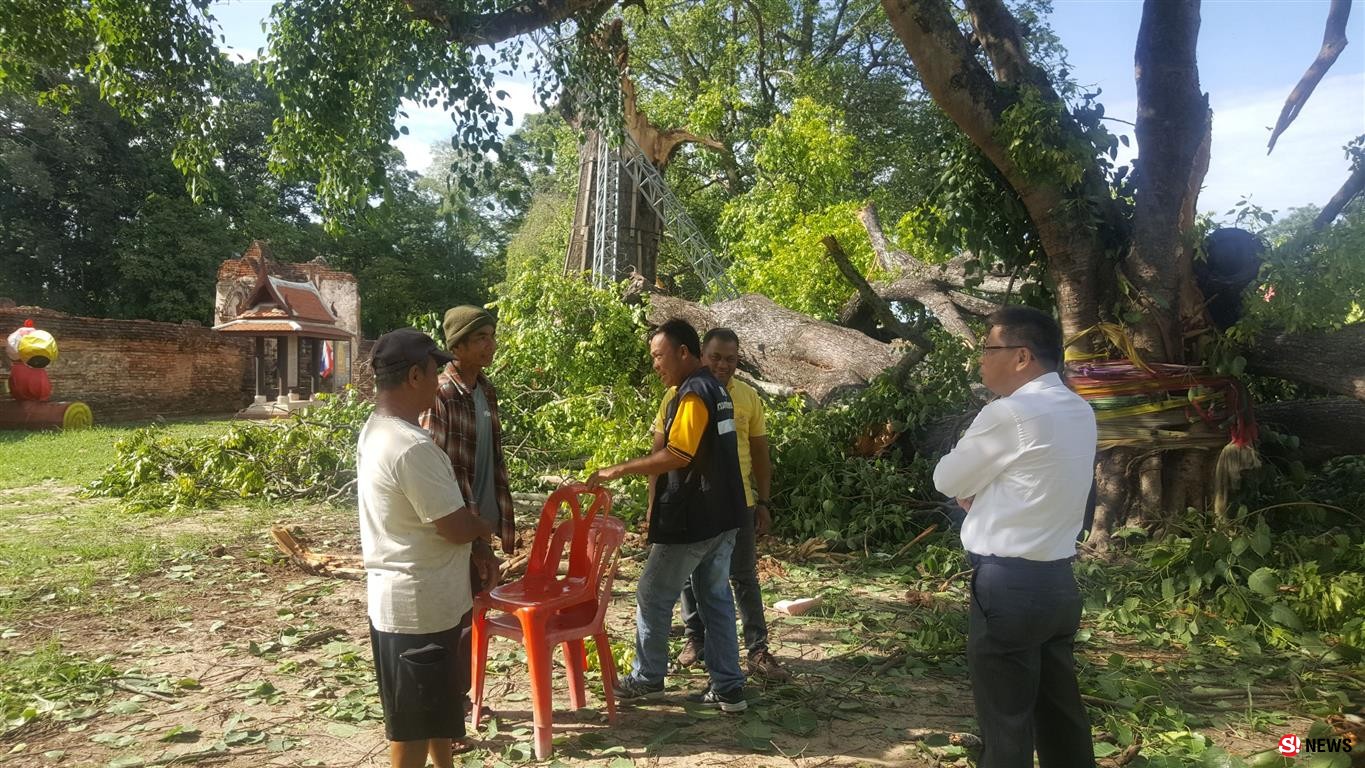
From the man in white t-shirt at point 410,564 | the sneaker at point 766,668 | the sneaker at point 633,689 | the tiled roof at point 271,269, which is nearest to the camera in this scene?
the man in white t-shirt at point 410,564

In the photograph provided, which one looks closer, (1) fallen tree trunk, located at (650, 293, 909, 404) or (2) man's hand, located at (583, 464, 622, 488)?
(2) man's hand, located at (583, 464, 622, 488)

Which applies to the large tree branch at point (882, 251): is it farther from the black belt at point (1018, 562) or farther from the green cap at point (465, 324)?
the black belt at point (1018, 562)

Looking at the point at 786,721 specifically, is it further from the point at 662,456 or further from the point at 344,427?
the point at 344,427

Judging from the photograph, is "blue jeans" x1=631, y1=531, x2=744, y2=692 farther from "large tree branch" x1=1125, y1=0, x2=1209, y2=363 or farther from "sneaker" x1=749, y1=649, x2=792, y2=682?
"large tree branch" x1=1125, y1=0, x2=1209, y2=363

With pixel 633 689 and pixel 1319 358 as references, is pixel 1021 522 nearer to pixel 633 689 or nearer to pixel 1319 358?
pixel 633 689

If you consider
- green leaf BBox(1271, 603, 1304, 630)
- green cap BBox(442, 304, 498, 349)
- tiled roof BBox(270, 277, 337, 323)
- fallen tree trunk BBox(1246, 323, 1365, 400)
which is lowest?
green leaf BBox(1271, 603, 1304, 630)

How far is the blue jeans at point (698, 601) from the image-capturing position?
3.83 meters

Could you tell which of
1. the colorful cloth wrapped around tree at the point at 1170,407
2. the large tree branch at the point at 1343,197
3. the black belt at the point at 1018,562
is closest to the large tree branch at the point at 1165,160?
the colorful cloth wrapped around tree at the point at 1170,407

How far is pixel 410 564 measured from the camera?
2.68m

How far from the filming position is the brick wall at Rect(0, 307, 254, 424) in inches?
746

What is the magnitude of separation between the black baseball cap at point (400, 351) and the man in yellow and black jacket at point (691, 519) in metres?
1.14

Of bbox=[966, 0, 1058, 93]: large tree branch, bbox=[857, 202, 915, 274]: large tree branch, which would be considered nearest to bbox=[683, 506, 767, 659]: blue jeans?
bbox=[966, 0, 1058, 93]: large tree branch

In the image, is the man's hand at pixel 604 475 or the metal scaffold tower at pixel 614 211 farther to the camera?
the metal scaffold tower at pixel 614 211

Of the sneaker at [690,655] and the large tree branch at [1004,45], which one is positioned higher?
the large tree branch at [1004,45]
